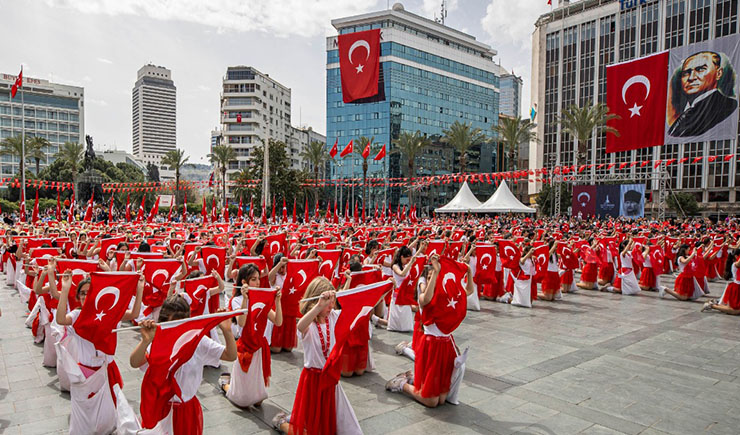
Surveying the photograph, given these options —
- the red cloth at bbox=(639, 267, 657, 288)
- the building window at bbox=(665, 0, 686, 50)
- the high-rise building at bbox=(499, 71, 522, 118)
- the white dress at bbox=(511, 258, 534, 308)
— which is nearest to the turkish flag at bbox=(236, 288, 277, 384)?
the white dress at bbox=(511, 258, 534, 308)

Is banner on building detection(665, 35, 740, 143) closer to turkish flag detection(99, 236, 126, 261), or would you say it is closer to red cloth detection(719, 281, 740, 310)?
red cloth detection(719, 281, 740, 310)

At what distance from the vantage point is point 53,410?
553 cm

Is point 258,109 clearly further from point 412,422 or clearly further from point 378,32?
point 412,422

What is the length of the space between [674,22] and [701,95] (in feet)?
140

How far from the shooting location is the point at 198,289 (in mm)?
6805

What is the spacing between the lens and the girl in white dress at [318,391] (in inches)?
174

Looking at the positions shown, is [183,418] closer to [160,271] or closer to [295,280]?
[295,280]

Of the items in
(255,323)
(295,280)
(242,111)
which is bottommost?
(255,323)

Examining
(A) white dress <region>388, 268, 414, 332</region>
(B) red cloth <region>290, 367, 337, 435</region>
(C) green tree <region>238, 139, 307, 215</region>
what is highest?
(C) green tree <region>238, 139, 307, 215</region>

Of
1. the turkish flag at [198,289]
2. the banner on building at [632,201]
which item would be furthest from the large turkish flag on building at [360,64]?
the banner on building at [632,201]

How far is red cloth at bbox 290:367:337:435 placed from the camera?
4414 mm

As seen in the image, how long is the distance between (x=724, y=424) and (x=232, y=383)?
18.7 feet

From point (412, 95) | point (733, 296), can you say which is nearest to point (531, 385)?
point (733, 296)

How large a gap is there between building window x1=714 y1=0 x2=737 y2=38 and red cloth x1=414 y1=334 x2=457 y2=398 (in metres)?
68.7
